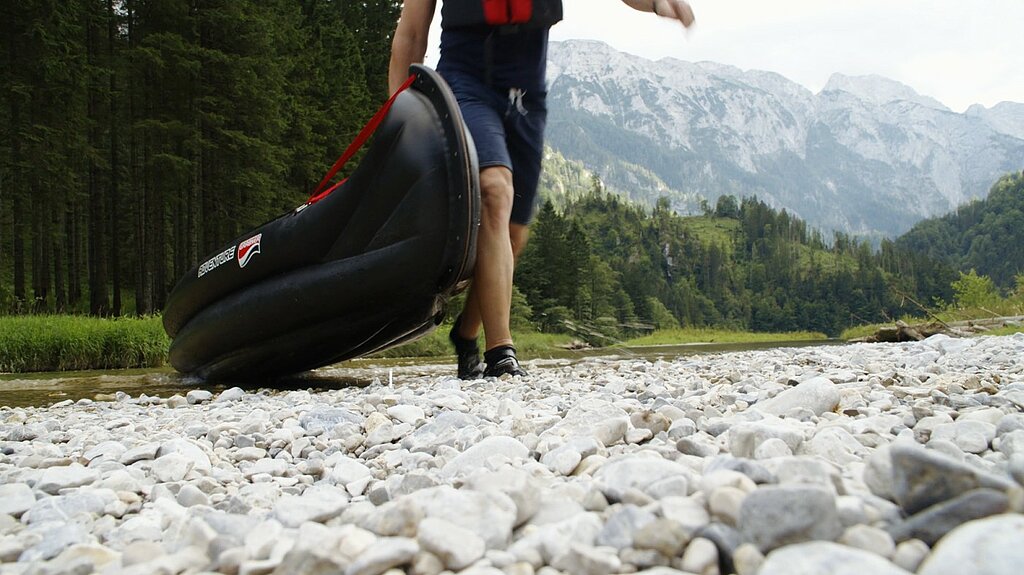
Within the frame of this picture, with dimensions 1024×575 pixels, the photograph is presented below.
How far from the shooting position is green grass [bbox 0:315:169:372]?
9383mm

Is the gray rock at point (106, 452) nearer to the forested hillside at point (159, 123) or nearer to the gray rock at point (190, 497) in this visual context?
the gray rock at point (190, 497)

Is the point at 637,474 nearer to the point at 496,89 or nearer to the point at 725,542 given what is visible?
the point at 725,542

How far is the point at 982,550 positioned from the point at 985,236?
7305 inches

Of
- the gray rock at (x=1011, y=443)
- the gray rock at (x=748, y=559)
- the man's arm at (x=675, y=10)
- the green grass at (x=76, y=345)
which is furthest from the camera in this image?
the green grass at (x=76, y=345)

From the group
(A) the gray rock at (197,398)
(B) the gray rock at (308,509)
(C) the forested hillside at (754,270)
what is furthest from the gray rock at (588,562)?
(C) the forested hillside at (754,270)

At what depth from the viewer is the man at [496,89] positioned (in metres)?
3.82

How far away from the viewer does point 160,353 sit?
34.7ft

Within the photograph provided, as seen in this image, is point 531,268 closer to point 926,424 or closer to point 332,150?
point 332,150

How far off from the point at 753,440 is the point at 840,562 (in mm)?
768

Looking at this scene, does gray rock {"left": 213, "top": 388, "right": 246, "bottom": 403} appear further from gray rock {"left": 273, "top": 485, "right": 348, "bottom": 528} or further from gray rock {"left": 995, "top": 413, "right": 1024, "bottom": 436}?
gray rock {"left": 995, "top": 413, "right": 1024, "bottom": 436}

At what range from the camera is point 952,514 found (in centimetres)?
82

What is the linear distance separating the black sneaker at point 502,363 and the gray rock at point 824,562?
127 inches

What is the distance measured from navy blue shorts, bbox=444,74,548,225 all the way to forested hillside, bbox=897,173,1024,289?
156 meters

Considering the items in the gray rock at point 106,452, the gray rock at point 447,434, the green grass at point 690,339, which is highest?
the gray rock at point 447,434
